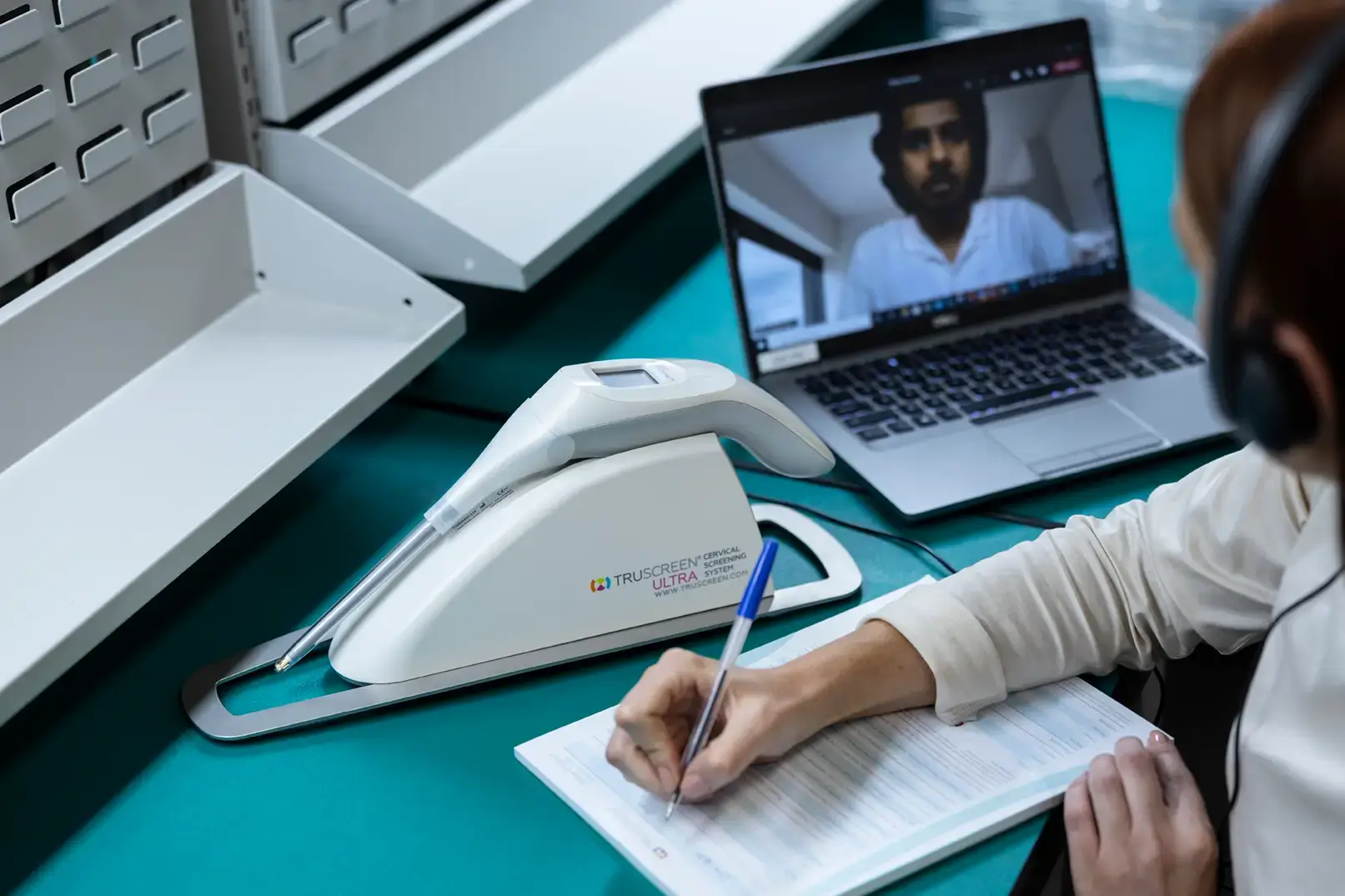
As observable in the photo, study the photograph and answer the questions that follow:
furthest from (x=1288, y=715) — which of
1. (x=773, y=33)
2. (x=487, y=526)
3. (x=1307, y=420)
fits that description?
(x=773, y=33)

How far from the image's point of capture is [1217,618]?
0.89 metres

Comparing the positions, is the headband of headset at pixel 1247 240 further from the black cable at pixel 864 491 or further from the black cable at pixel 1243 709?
the black cable at pixel 864 491

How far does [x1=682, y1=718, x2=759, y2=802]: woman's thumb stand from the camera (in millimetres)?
765

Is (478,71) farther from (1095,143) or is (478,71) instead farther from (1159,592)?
(1159,592)

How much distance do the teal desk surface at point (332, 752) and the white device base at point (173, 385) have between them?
10 cm

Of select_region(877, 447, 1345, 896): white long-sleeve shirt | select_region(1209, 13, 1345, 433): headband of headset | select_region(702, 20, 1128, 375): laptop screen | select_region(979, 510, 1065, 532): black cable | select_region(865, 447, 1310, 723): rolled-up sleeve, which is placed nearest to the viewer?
select_region(1209, 13, 1345, 433): headband of headset

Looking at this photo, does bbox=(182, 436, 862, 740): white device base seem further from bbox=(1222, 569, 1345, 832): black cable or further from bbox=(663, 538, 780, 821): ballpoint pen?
bbox=(1222, 569, 1345, 832): black cable

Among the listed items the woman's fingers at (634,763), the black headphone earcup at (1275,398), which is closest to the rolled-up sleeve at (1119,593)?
the woman's fingers at (634,763)

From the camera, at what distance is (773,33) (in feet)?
5.64

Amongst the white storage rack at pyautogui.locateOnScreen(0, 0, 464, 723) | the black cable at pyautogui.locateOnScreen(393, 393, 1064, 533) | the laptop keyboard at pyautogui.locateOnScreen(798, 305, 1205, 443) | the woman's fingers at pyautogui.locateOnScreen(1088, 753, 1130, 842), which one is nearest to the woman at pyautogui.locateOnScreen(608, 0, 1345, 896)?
the woman's fingers at pyautogui.locateOnScreen(1088, 753, 1130, 842)

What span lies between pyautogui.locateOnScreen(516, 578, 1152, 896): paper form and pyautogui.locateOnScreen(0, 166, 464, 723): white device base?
0.93 ft

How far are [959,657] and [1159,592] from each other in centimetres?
15

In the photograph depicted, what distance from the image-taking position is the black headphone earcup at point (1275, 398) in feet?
1.66

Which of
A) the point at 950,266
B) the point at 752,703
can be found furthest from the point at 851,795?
the point at 950,266
